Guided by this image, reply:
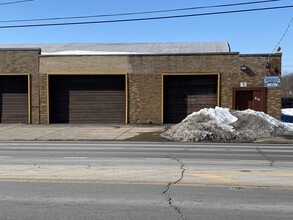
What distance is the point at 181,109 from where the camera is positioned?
2806cm

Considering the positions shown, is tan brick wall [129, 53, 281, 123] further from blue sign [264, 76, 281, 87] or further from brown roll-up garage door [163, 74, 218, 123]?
brown roll-up garage door [163, 74, 218, 123]

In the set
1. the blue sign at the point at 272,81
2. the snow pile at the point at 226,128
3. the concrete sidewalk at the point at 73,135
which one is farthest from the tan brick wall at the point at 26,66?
the blue sign at the point at 272,81

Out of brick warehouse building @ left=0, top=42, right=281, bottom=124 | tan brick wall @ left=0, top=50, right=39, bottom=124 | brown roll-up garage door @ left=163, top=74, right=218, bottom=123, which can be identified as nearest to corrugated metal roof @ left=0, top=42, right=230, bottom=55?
tan brick wall @ left=0, top=50, right=39, bottom=124

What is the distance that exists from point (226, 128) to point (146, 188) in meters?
13.2

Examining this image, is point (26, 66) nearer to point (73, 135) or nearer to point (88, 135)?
point (73, 135)

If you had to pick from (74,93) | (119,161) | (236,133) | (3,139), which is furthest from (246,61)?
(119,161)

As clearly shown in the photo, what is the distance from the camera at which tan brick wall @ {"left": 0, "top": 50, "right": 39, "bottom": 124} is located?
28.2 metres

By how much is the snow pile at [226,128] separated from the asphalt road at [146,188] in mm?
7069

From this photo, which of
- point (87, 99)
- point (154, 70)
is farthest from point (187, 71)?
point (87, 99)

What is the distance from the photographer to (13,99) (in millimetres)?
29234

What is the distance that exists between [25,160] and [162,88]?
16804 mm

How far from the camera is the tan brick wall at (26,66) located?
92.6 feet

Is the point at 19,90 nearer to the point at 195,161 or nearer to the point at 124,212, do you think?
the point at 195,161

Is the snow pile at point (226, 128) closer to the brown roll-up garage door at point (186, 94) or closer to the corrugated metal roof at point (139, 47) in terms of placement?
the brown roll-up garage door at point (186, 94)
